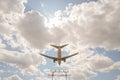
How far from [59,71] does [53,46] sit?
40.7 feet

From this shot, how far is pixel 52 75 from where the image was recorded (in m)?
197

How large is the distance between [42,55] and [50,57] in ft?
14.0

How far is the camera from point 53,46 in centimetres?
18988

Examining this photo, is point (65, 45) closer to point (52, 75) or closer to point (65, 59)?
point (65, 59)

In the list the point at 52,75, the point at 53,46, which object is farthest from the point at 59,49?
the point at 52,75

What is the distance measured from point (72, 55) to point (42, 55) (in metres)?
14.3

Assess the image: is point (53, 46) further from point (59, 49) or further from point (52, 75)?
point (52, 75)

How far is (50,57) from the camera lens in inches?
7411

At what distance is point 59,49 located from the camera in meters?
190

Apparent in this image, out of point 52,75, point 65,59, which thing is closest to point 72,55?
point 65,59

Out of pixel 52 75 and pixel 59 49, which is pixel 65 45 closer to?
pixel 59 49

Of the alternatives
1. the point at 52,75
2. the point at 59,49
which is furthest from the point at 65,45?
the point at 52,75

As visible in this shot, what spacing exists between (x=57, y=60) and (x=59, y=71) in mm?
5327

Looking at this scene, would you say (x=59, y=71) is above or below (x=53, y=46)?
below
